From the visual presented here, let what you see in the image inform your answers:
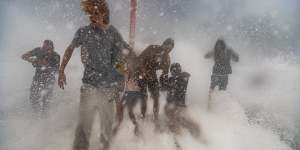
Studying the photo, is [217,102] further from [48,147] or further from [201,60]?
[201,60]

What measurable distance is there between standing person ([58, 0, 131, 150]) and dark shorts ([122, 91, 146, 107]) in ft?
5.67

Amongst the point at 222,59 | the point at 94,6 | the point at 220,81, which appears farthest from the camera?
the point at 220,81

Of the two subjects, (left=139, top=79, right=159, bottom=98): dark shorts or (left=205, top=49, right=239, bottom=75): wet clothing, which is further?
(left=205, top=49, right=239, bottom=75): wet clothing

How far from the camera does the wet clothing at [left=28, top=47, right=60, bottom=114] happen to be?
34.5 feet

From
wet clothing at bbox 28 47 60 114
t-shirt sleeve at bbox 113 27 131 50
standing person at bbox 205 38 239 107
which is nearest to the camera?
t-shirt sleeve at bbox 113 27 131 50

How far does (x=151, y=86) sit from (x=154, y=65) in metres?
0.34

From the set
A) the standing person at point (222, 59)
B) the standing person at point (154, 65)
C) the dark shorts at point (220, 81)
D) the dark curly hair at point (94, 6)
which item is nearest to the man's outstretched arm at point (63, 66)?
the dark curly hair at point (94, 6)

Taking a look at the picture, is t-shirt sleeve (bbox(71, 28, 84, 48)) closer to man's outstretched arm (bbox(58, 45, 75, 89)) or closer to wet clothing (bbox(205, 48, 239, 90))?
man's outstretched arm (bbox(58, 45, 75, 89))

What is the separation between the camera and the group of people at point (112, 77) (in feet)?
20.3

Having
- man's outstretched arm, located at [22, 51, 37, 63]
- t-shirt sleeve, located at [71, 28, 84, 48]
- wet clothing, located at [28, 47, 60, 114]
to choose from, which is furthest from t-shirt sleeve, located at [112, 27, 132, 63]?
man's outstretched arm, located at [22, 51, 37, 63]

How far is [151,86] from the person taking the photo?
8562 mm

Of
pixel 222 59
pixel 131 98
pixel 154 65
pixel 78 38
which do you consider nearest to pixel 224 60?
pixel 222 59

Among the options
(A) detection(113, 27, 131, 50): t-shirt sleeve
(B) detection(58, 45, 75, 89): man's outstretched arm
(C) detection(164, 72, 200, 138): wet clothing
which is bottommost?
(C) detection(164, 72, 200, 138): wet clothing

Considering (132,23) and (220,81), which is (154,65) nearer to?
(132,23)
